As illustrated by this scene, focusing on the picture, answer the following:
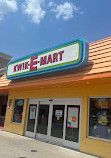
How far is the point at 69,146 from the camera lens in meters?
7.27

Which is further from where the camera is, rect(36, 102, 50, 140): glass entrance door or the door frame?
rect(36, 102, 50, 140): glass entrance door

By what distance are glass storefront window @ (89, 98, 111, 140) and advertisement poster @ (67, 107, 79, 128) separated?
825 mm

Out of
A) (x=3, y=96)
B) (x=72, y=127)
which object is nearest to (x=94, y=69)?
(x=72, y=127)

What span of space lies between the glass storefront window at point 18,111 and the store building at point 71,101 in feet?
0.23

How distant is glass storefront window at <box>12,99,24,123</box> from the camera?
1058 cm

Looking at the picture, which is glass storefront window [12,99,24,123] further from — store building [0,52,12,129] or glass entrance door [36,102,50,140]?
store building [0,52,12,129]

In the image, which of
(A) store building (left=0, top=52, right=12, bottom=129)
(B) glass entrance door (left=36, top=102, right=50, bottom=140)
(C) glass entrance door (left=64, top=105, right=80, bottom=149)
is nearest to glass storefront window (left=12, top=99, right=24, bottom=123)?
(B) glass entrance door (left=36, top=102, right=50, bottom=140)

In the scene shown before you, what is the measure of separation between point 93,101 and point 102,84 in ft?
3.06

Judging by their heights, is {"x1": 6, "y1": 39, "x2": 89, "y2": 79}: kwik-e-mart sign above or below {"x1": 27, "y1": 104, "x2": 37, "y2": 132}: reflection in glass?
above

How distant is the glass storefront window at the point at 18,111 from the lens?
10578 mm

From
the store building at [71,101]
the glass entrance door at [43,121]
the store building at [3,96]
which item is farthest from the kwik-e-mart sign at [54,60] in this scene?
the store building at [3,96]

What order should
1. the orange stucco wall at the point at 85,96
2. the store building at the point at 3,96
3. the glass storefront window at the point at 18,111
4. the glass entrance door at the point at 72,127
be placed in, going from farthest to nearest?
the store building at the point at 3,96, the glass storefront window at the point at 18,111, the glass entrance door at the point at 72,127, the orange stucco wall at the point at 85,96

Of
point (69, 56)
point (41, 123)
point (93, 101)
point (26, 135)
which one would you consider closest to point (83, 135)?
point (93, 101)

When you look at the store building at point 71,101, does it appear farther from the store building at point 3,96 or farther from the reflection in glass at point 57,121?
the store building at point 3,96
